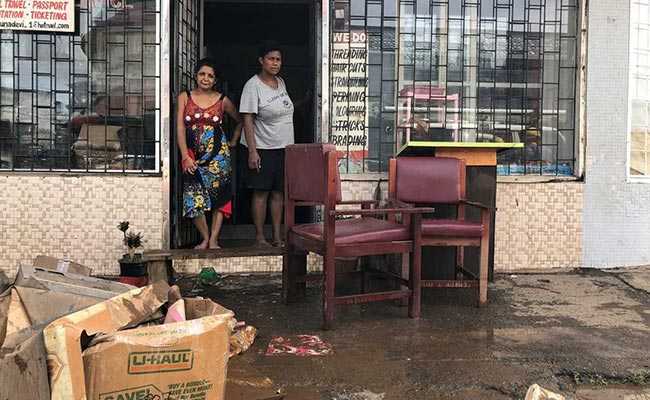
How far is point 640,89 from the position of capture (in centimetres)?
574

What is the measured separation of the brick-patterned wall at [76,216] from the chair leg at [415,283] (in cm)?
239

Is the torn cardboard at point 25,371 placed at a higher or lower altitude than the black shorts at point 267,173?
lower

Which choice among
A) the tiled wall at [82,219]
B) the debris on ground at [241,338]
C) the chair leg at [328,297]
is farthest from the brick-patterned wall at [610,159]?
the debris on ground at [241,338]

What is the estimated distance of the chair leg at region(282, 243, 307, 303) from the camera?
4352mm

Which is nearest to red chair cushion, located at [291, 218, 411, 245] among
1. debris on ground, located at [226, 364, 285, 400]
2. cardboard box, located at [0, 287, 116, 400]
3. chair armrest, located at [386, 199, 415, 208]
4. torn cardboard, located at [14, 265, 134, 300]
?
chair armrest, located at [386, 199, 415, 208]

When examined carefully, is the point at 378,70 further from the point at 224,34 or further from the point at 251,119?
the point at 224,34

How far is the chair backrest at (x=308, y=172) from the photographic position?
3.87 m

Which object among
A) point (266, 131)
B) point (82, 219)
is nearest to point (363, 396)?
point (266, 131)

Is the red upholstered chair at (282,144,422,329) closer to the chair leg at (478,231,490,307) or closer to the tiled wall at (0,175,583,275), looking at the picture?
the chair leg at (478,231,490,307)

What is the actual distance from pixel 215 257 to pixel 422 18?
2.83 m

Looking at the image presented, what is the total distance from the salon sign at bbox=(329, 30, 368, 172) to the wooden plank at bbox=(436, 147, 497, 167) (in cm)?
103

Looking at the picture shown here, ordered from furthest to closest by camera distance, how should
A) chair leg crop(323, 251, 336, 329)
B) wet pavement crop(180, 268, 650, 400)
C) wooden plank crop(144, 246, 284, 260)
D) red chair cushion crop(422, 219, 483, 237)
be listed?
wooden plank crop(144, 246, 284, 260) → red chair cushion crop(422, 219, 483, 237) → chair leg crop(323, 251, 336, 329) → wet pavement crop(180, 268, 650, 400)

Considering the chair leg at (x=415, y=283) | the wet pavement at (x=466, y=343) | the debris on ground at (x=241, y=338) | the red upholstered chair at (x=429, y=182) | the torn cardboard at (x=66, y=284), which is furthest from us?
the red upholstered chair at (x=429, y=182)

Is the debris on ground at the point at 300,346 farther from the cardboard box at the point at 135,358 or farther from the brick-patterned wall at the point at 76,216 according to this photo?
the brick-patterned wall at the point at 76,216
